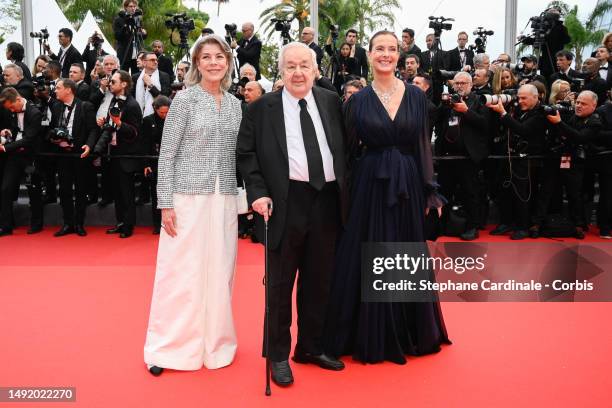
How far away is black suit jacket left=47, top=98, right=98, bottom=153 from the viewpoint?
A: 6656 millimetres

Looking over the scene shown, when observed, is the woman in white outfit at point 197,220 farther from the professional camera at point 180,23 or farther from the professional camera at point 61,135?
the professional camera at point 180,23

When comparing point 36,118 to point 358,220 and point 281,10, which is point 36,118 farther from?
point 281,10

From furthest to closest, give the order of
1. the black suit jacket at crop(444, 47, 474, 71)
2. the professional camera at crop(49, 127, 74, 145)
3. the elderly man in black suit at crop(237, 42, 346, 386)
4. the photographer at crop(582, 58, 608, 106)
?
the black suit jacket at crop(444, 47, 474, 71)
the photographer at crop(582, 58, 608, 106)
the professional camera at crop(49, 127, 74, 145)
the elderly man in black suit at crop(237, 42, 346, 386)

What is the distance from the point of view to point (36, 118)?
6.67 metres

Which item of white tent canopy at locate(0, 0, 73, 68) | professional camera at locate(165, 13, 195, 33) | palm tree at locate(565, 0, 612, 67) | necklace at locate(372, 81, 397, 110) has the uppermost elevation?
palm tree at locate(565, 0, 612, 67)

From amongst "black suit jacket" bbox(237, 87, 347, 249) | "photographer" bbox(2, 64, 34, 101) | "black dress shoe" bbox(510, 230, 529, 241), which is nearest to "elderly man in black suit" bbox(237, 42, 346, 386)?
"black suit jacket" bbox(237, 87, 347, 249)

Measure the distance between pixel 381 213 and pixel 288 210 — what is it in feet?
1.75

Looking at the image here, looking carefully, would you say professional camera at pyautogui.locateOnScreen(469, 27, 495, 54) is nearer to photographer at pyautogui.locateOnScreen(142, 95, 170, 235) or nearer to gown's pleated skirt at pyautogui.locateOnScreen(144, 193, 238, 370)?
photographer at pyautogui.locateOnScreen(142, 95, 170, 235)

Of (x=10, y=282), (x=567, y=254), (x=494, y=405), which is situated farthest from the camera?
(x=567, y=254)

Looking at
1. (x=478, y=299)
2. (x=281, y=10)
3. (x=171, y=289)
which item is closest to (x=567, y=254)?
(x=478, y=299)

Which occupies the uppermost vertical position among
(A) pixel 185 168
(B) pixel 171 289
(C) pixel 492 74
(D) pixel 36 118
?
(C) pixel 492 74

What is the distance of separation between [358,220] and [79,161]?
461 cm

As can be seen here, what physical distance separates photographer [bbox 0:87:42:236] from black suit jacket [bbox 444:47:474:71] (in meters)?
5.40
